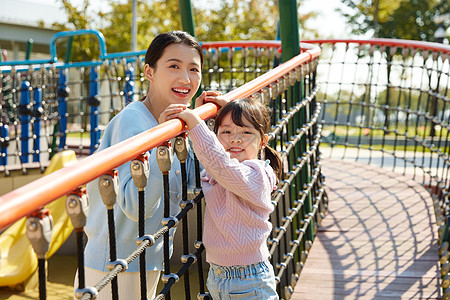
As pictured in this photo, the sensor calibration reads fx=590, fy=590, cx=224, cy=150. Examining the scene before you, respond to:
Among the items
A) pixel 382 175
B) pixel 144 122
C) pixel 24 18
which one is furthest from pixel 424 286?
pixel 24 18

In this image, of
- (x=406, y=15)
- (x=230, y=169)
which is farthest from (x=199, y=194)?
(x=406, y=15)

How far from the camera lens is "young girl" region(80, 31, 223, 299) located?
1858mm

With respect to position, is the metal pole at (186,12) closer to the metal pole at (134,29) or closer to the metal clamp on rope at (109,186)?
the metal clamp on rope at (109,186)

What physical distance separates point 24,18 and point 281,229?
2767 centimetres

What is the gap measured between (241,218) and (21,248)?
3552 millimetres

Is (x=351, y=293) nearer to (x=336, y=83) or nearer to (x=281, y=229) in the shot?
(x=281, y=229)

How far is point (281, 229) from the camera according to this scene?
9.50ft

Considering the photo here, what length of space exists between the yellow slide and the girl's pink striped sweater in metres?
3.01

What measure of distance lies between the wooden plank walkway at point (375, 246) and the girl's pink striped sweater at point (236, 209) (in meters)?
1.28

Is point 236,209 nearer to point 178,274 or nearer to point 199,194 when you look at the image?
point 199,194

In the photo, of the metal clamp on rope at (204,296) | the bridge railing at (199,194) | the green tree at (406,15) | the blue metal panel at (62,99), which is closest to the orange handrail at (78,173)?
the bridge railing at (199,194)

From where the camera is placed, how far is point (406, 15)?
25.4 metres

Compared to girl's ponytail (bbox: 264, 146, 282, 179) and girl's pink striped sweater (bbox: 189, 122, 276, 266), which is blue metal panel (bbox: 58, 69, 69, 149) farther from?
girl's pink striped sweater (bbox: 189, 122, 276, 266)

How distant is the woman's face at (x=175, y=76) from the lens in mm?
2143
